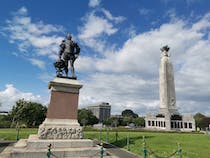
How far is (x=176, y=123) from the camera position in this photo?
63.5 m

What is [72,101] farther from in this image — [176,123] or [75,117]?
[176,123]

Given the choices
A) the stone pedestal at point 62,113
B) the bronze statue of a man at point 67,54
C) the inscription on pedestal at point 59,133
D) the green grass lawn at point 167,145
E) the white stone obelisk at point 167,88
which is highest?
the white stone obelisk at point 167,88

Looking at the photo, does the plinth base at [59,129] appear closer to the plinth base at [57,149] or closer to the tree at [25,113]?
the plinth base at [57,149]

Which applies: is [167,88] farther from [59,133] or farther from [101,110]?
[101,110]

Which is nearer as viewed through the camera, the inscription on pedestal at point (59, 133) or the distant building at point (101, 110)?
the inscription on pedestal at point (59, 133)

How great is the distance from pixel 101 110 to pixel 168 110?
314 feet

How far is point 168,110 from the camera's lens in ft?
210

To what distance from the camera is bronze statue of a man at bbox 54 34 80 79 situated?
14602mm

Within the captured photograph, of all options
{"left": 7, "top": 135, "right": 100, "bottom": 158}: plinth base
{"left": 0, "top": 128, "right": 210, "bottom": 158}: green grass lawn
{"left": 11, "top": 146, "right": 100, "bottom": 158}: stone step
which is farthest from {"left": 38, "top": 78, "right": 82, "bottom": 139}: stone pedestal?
{"left": 0, "top": 128, "right": 210, "bottom": 158}: green grass lawn

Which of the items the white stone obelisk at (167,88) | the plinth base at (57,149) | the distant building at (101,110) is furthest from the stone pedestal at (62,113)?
the distant building at (101,110)

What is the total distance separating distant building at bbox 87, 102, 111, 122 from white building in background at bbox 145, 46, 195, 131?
87.2m

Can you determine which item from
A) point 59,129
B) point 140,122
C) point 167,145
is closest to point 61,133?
point 59,129

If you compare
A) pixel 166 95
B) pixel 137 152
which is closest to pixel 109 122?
pixel 166 95

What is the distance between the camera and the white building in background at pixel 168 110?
62.8m
